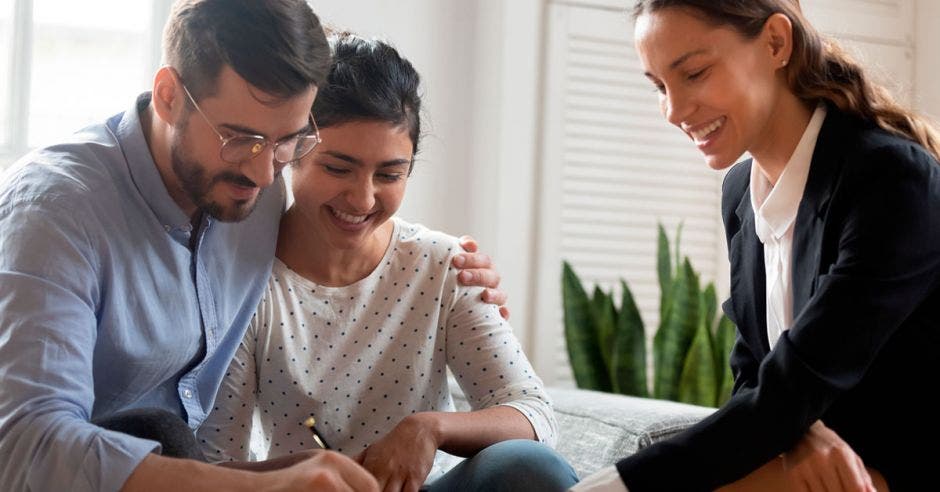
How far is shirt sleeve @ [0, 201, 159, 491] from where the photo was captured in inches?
48.4

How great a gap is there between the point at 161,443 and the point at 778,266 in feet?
2.81

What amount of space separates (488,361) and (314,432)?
28 cm

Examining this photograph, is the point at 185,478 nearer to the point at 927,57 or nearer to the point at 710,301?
the point at 710,301

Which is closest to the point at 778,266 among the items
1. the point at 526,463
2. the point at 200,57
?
the point at 526,463

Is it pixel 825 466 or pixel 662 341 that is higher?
pixel 825 466

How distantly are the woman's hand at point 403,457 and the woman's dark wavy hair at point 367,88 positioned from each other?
1.47 feet

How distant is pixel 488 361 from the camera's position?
177cm

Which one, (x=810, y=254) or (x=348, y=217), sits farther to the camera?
(x=348, y=217)

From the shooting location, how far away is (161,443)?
1374mm

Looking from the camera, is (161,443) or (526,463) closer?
(161,443)

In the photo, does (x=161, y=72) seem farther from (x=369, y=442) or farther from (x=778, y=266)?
(x=778, y=266)

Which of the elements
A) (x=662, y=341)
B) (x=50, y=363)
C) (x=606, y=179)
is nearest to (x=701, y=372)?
(x=662, y=341)

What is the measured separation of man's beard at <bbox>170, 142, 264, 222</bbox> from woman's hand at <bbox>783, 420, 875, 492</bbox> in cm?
76

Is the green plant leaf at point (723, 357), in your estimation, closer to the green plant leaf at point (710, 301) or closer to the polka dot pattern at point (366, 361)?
the green plant leaf at point (710, 301)
